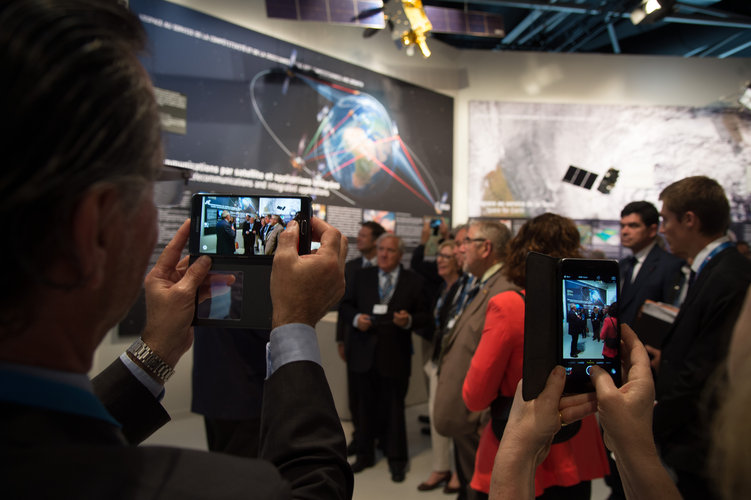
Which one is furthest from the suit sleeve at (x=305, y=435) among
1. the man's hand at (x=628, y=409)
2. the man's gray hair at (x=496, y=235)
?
the man's gray hair at (x=496, y=235)

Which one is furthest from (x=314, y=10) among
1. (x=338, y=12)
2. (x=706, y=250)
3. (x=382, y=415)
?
(x=706, y=250)

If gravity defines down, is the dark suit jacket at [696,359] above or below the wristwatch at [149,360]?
below

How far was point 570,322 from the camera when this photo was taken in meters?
1.08

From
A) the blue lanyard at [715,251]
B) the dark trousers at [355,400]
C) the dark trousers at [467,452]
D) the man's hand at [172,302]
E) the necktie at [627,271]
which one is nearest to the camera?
the man's hand at [172,302]

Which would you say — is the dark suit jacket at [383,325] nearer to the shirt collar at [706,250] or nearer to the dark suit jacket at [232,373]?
the dark suit jacket at [232,373]

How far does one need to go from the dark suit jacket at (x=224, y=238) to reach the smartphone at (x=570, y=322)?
68cm

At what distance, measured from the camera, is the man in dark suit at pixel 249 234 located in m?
1.11

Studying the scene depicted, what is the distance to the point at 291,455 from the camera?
0.67 m

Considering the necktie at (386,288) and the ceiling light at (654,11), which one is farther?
the ceiling light at (654,11)

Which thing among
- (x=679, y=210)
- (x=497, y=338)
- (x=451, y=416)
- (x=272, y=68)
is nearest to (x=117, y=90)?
(x=497, y=338)

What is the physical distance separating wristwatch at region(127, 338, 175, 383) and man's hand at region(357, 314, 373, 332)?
3052 millimetres

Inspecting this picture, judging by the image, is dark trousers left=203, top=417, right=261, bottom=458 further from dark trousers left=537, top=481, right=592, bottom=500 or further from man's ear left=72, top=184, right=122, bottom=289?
man's ear left=72, top=184, right=122, bottom=289

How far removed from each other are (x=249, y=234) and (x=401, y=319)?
297 centimetres

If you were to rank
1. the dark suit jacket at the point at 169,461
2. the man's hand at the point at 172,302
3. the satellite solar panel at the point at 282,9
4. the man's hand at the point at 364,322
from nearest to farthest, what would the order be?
the dark suit jacket at the point at 169,461 → the man's hand at the point at 172,302 → the man's hand at the point at 364,322 → the satellite solar panel at the point at 282,9
